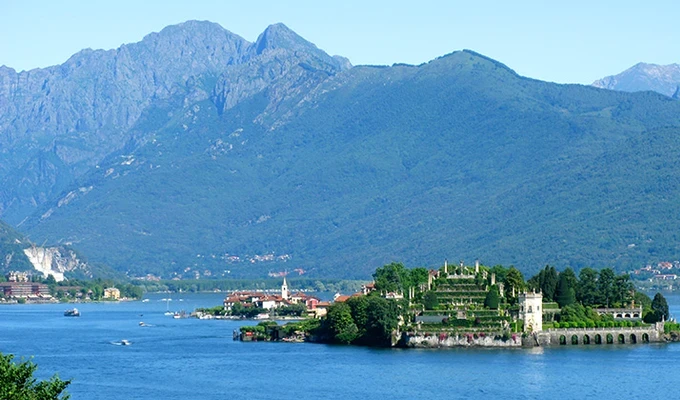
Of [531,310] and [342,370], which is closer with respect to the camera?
[342,370]

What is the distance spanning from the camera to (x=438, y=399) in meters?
89.9

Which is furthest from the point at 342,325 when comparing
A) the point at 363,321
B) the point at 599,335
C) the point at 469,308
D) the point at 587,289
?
the point at 587,289

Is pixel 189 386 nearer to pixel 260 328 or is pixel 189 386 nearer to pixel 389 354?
pixel 389 354

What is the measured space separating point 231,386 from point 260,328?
47.4 metres

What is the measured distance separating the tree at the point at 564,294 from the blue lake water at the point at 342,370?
6438 mm

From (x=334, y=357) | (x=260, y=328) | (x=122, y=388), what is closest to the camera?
(x=122, y=388)

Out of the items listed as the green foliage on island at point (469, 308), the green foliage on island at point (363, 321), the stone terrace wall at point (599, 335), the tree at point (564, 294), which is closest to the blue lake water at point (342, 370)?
the stone terrace wall at point (599, 335)

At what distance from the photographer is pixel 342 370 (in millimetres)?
106000

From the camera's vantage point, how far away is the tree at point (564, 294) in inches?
5084

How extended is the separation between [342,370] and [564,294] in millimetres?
29724

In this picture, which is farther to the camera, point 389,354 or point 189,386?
point 389,354

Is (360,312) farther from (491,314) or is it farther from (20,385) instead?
(20,385)

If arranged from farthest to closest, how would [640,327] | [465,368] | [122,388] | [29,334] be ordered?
[29,334] < [640,327] < [465,368] < [122,388]

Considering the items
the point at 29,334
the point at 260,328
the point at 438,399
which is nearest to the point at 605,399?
the point at 438,399
